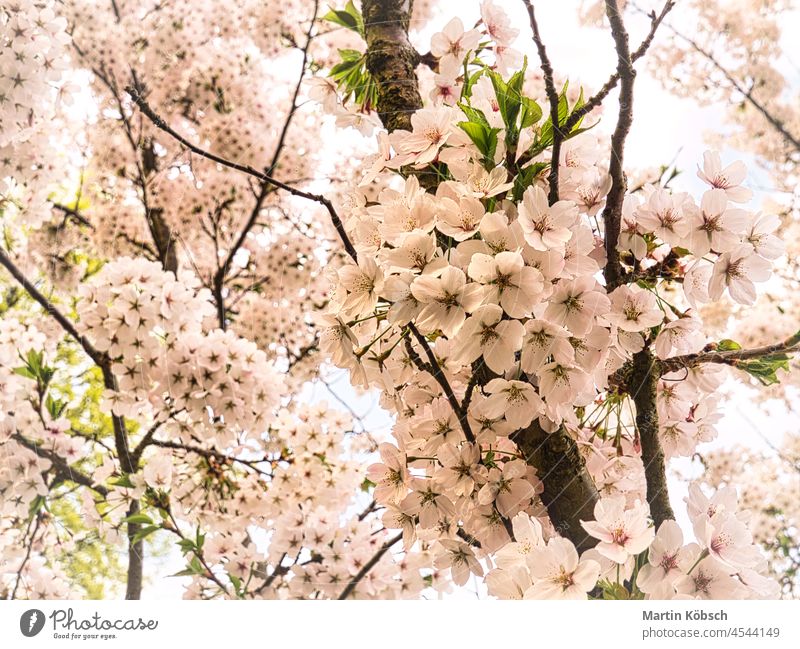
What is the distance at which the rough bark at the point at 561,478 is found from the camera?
11.8 inches

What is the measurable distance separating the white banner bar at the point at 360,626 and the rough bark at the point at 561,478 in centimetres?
9

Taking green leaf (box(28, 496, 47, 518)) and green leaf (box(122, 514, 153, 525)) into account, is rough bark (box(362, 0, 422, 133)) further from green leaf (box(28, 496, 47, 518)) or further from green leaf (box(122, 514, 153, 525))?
green leaf (box(28, 496, 47, 518))

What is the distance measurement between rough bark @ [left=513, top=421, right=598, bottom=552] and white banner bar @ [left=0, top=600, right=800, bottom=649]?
86 millimetres

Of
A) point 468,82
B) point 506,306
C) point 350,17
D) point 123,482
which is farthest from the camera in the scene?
point 123,482

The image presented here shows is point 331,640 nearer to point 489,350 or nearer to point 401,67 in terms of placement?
point 489,350

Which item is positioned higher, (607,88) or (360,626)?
(607,88)

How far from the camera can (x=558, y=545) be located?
0.25 meters

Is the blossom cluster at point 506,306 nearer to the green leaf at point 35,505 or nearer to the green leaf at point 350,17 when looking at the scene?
the green leaf at point 350,17

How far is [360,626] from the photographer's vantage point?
1.42ft

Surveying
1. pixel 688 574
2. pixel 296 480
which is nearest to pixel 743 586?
pixel 688 574

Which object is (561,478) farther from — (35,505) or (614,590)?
(35,505)

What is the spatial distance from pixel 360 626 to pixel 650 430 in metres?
0.26

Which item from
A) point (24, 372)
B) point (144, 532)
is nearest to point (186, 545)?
point (144, 532)

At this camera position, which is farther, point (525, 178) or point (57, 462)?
point (57, 462)
